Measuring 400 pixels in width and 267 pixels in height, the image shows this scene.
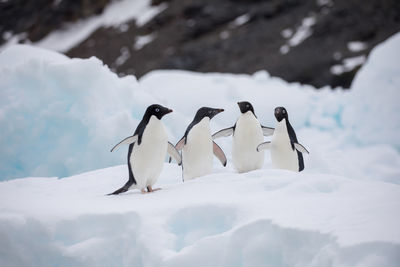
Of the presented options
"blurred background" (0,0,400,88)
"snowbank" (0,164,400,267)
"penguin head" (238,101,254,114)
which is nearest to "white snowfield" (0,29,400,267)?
"snowbank" (0,164,400,267)

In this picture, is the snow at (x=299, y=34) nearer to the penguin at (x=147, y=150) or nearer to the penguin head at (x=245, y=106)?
the penguin head at (x=245, y=106)

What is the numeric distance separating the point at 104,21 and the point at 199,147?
25538 mm

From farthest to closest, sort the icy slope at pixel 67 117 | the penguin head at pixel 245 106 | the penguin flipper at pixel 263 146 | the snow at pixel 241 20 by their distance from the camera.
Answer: the snow at pixel 241 20, the icy slope at pixel 67 117, the penguin head at pixel 245 106, the penguin flipper at pixel 263 146

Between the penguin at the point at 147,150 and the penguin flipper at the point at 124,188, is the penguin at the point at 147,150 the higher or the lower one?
the higher one

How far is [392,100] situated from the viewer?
10133 millimetres

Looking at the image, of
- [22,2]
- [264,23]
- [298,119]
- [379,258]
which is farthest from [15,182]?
[22,2]

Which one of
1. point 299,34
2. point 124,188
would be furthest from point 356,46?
point 124,188

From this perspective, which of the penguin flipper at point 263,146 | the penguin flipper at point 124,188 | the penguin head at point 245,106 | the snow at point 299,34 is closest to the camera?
the penguin flipper at point 124,188

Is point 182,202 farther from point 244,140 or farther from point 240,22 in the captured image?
point 240,22

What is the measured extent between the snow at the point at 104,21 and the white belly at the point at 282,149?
21989 mm

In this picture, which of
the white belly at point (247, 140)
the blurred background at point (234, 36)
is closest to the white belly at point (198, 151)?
the white belly at point (247, 140)

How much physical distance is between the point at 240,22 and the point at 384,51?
13748mm

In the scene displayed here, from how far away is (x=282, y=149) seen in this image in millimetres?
4738

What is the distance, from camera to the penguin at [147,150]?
412cm
